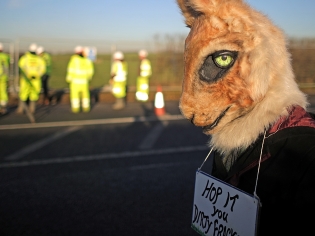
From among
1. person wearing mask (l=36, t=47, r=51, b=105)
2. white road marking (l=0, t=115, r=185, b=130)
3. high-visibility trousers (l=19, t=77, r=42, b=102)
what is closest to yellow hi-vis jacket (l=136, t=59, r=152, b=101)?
person wearing mask (l=36, t=47, r=51, b=105)

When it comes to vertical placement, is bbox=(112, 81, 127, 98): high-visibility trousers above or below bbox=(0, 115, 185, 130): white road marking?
above

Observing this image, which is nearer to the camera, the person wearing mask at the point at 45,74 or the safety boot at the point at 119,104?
the safety boot at the point at 119,104

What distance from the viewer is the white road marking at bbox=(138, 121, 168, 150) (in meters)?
8.05

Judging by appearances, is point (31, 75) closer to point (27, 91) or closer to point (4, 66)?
point (27, 91)

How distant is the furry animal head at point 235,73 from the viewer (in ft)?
5.62

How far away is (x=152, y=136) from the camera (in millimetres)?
8992

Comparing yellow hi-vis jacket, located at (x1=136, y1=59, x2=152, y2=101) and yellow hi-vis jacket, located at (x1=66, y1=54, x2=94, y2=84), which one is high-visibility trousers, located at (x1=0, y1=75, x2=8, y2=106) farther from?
yellow hi-vis jacket, located at (x1=136, y1=59, x2=152, y2=101)

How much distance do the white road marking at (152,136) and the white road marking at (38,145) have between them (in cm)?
183

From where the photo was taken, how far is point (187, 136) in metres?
8.88

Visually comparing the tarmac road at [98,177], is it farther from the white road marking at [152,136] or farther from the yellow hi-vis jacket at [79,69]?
the yellow hi-vis jacket at [79,69]

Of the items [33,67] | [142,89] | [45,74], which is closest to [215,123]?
[33,67]

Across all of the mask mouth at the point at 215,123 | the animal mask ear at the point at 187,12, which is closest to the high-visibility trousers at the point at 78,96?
the animal mask ear at the point at 187,12

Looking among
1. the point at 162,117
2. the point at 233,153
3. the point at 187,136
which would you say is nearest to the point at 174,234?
the point at 233,153

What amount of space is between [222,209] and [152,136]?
7.10 m
